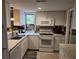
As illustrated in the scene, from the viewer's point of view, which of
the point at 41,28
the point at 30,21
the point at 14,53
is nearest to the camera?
Result: the point at 14,53

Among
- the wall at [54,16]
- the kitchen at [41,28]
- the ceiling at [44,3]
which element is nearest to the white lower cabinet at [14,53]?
the ceiling at [44,3]

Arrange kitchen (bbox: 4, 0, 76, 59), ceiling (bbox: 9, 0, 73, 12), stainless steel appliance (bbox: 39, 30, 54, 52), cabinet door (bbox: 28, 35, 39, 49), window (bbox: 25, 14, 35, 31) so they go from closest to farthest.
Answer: ceiling (bbox: 9, 0, 73, 12), kitchen (bbox: 4, 0, 76, 59), stainless steel appliance (bbox: 39, 30, 54, 52), cabinet door (bbox: 28, 35, 39, 49), window (bbox: 25, 14, 35, 31)

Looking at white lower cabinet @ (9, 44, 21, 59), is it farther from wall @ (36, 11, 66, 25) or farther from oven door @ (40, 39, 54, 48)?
wall @ (36, 11, 66, 25)

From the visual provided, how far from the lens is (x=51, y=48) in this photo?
644 centimetres

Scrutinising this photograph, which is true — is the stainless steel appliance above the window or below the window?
below

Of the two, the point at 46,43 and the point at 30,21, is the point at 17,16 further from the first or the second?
the point at 46,43

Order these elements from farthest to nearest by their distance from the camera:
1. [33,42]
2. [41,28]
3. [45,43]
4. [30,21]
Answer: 1. [30,21]
2. [41,28]
3. [33,42]
4. [45,43]

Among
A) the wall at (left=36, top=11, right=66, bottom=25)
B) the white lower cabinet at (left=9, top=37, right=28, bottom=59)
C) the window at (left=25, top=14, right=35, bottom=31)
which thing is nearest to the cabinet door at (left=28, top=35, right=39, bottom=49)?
the wall at (left=36, top=11, right=66, bottom=25)

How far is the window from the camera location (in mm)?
7730

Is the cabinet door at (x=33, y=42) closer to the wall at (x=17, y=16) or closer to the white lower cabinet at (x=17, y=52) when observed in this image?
the wall at (x=17, y=16)

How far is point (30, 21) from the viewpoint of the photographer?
778 cm

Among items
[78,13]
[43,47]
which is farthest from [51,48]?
[78,13]

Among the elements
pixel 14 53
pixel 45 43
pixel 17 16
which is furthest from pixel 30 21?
pixel 14 53

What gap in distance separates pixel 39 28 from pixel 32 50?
1406 millimetres
